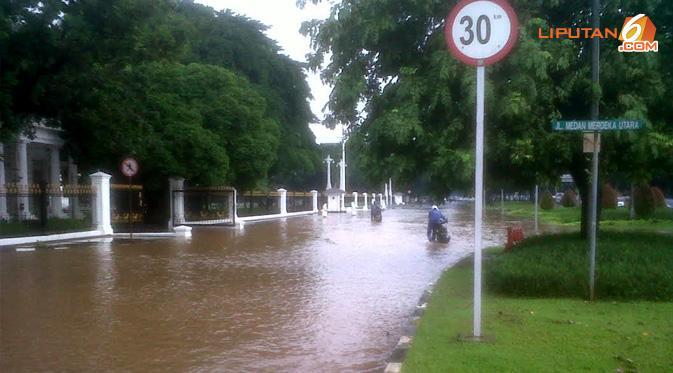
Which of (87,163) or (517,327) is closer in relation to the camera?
(517,327)

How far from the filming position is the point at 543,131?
9.75 meters

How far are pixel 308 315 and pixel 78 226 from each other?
52.3 feet

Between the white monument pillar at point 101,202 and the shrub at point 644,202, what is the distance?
72.7 ft

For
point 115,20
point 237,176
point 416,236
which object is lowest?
point 416,236

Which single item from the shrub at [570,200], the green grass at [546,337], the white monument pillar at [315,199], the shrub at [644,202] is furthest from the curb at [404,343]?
the shrub at [570,200]

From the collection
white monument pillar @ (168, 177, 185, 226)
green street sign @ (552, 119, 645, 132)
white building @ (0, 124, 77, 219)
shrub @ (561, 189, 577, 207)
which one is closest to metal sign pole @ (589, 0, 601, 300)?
green street sign @ (552, 119, 645, 132)

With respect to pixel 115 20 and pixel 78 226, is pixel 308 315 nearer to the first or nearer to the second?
pixel 115 20

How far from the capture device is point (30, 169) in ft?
111

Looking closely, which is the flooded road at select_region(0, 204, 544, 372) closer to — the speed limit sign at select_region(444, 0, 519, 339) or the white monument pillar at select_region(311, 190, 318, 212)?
the speed limit sign at select_region(444, 0, 519, 339)

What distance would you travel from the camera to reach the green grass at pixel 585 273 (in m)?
7.84

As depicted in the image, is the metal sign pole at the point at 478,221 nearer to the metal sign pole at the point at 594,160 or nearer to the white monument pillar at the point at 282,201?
the metal sign pole at the point at 594,160

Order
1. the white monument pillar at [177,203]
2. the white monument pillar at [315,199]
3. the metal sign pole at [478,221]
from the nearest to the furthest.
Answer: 1. the metal sign pole at [478,221]
2. the white monument pillar at [177,203]
3. the white monument pillar at [315,199]

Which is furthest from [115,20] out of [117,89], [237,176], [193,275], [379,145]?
[237,176]

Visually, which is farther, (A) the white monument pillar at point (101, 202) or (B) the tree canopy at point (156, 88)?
(A) the white monument pillar at point (101, 202)
